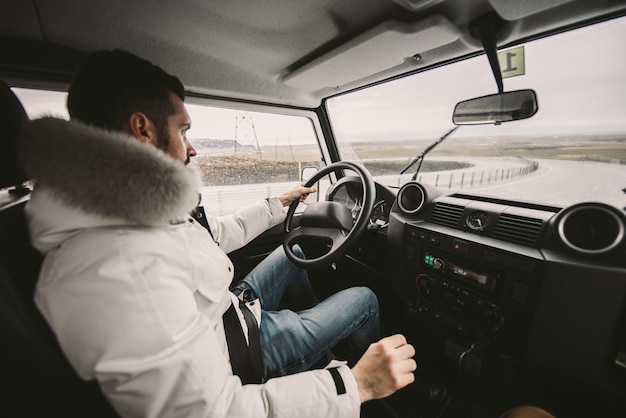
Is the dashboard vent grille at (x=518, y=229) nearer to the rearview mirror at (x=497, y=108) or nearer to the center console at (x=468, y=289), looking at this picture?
the center console at (x=468, y=289)

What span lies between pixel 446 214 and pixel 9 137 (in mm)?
1916

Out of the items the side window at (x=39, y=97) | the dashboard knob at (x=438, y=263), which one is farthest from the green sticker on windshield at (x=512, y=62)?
the side window at (x=39, y=97)

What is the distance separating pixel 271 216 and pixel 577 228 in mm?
1607

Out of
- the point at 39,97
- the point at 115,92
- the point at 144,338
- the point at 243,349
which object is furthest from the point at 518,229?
the point at 39,97

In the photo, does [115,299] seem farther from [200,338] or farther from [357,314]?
[357,314]

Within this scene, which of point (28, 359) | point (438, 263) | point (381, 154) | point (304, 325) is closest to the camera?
point (28, 359)

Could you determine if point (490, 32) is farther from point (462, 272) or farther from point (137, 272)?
point (137, 272)

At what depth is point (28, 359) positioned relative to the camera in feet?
1.77

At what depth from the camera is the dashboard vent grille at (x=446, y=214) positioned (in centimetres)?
140

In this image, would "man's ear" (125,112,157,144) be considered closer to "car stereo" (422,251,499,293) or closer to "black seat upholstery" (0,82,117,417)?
"black seat upholstery" (0,82,117,417)

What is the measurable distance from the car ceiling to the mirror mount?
0.09 feet

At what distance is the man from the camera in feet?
1.95

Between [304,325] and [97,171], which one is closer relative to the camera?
[97,171]

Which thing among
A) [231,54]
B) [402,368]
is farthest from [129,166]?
[231,54]
